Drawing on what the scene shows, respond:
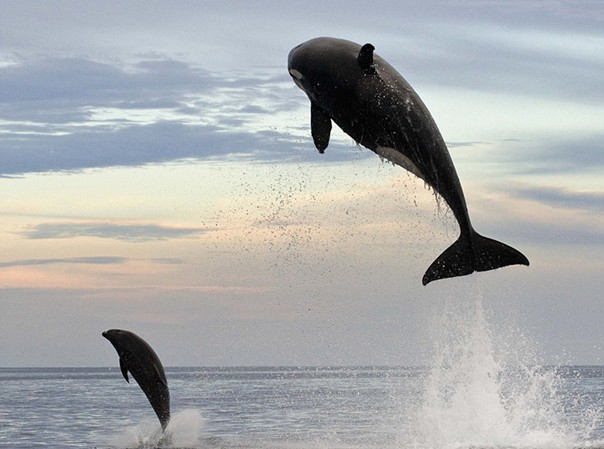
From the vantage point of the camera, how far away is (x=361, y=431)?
92.6 ft

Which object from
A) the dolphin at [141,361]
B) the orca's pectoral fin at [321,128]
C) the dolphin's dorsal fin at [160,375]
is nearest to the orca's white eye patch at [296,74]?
the orca's pectoral fin at [321,128]

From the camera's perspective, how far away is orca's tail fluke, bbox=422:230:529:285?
14227 millimetres

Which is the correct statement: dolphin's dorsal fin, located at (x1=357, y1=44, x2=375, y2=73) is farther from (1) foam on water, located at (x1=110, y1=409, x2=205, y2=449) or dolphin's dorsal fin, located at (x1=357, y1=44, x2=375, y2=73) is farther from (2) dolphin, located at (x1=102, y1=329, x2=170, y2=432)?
(1) foam on water, located at (x1=110, y1=409, x2=205, y2=449)

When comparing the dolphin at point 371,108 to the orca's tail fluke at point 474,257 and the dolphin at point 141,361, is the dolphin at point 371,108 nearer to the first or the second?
the orca's tail fluke at point 474,257

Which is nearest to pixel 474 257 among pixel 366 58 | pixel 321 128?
pixel 321 128

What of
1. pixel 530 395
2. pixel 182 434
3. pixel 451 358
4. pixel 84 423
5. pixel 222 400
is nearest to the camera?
pixel 451 358

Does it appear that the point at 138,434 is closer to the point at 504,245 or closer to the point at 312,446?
the point at 312,446

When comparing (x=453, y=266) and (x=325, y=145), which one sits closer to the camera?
(x=325, y=145)

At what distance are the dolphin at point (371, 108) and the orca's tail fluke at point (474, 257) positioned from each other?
743 millimetres

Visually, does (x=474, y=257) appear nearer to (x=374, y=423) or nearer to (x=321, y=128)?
(x=321, y=128)

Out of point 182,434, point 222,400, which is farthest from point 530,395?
point 222,400

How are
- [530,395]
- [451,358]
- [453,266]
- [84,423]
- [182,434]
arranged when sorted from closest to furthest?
[453,266] < [451,358] < [530,395] < [182,434] < [84,423]

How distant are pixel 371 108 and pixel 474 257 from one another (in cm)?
282

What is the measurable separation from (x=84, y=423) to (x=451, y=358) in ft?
55.5
